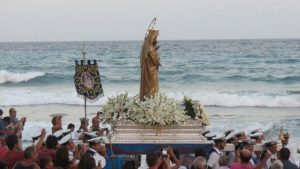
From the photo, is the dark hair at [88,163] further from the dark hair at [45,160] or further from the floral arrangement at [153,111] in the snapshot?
the floral arrangement at [153,111]

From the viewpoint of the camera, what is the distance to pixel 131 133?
11.5 metres

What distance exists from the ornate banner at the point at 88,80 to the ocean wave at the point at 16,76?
34587mm

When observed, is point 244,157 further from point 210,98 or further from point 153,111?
point 210,98

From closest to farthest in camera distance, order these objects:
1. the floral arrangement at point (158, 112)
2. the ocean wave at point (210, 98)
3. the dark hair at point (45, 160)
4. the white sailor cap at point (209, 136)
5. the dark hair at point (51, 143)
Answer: the dark hair at point (45, 160) → the dark hair at point (51, 143) → the white sailor cap at point (209, 136) → the floral arrangement at point (158, 112) → the ocean wave at point (210, 98)

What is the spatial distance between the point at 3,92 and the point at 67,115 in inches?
499

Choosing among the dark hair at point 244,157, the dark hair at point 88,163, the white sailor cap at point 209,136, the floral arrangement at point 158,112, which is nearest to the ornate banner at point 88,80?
the floral arrangement at point 158,112

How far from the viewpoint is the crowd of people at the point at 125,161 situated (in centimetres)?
825

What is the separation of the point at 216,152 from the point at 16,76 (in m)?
40.3

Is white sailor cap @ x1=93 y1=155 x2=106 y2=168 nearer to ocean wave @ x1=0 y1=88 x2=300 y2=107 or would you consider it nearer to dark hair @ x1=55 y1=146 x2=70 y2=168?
dark hair @ x1=55 y1=146 x2=70 y2=168

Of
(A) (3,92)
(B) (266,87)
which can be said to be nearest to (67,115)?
(A) (3,92)

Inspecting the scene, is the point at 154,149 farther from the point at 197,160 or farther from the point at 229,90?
the point at 229,90

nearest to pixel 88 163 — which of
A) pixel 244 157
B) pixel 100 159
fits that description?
pixel 100 159

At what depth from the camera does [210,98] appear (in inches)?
1425

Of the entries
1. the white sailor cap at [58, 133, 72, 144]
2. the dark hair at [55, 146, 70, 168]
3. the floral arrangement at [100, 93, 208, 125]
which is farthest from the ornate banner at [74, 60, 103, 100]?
the dark hair at [55, 146, 70, 168]
